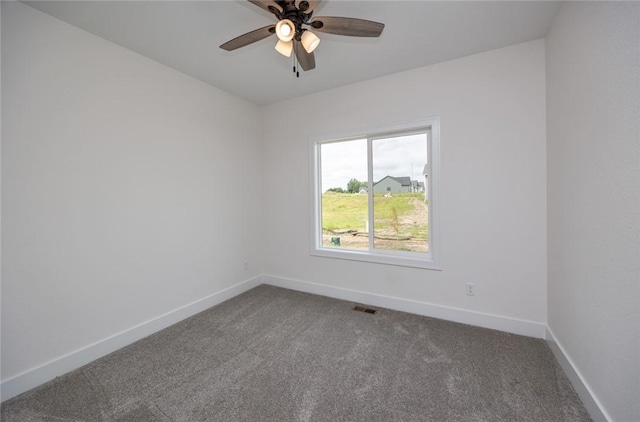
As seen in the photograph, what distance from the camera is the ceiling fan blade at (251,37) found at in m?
1.55

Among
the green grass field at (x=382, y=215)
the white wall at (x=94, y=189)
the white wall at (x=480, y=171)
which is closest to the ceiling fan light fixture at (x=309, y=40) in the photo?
the white wall at (x=480, y=171)

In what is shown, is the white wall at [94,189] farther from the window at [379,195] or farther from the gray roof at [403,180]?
the gray roof at [403,180]

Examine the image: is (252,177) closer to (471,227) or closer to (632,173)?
(471,227)

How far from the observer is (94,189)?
1.96 m

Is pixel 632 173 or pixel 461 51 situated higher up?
pixel 461 51

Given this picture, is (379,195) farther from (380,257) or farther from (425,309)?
(425,309)

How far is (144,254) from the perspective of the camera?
7.51 feet

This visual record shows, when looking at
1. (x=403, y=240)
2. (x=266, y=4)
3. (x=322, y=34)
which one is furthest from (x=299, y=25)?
(x=403, y=240)

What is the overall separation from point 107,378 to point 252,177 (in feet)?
8.26

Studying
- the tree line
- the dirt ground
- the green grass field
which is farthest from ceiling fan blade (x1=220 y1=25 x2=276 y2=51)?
the dirt ground

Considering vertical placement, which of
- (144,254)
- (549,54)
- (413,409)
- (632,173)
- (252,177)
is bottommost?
(413,409)

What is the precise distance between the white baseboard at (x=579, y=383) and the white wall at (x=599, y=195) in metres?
0.03

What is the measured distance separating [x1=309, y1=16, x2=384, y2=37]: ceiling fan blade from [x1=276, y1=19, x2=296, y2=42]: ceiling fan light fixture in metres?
0.13

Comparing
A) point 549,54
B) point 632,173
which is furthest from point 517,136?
point 632,173
